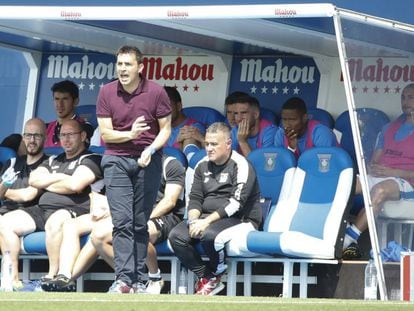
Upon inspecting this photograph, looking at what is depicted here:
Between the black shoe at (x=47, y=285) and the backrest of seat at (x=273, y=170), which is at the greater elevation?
the backrest of seat at (x=273, y=170)

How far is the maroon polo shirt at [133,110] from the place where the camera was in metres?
11.0

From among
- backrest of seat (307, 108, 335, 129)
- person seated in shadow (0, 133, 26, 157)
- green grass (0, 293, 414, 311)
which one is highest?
backrest of seat (307, 108, 335, 129)

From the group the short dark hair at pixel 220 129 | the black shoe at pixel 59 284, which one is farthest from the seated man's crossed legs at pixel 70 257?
the short dark hair at pixel 220 129

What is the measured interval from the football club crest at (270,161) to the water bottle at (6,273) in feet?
7.92

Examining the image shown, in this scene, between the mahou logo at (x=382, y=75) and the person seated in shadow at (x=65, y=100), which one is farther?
the person seated in shadow at (x=65, y=100)

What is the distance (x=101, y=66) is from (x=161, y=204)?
2.93m

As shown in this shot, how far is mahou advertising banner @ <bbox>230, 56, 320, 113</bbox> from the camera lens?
1390 cm

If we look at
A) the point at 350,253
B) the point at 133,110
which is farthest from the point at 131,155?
the point at 350,253

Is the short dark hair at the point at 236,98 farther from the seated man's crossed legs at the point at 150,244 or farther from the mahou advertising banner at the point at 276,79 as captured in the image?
the seated man's crossed legs at the point at 150,244

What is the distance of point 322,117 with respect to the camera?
13.3 m

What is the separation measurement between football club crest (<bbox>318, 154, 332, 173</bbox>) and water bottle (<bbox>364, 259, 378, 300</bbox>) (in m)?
1.12

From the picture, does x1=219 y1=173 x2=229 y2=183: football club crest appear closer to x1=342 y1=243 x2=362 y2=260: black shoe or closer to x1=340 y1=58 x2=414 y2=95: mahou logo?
x1=342 y1=243 x2=362 y2=260: black shoe

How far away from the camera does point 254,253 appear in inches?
472

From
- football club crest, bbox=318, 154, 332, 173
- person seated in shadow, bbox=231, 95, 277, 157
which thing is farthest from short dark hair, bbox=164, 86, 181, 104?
football club crest, bbox=318, 154, 332, 173
